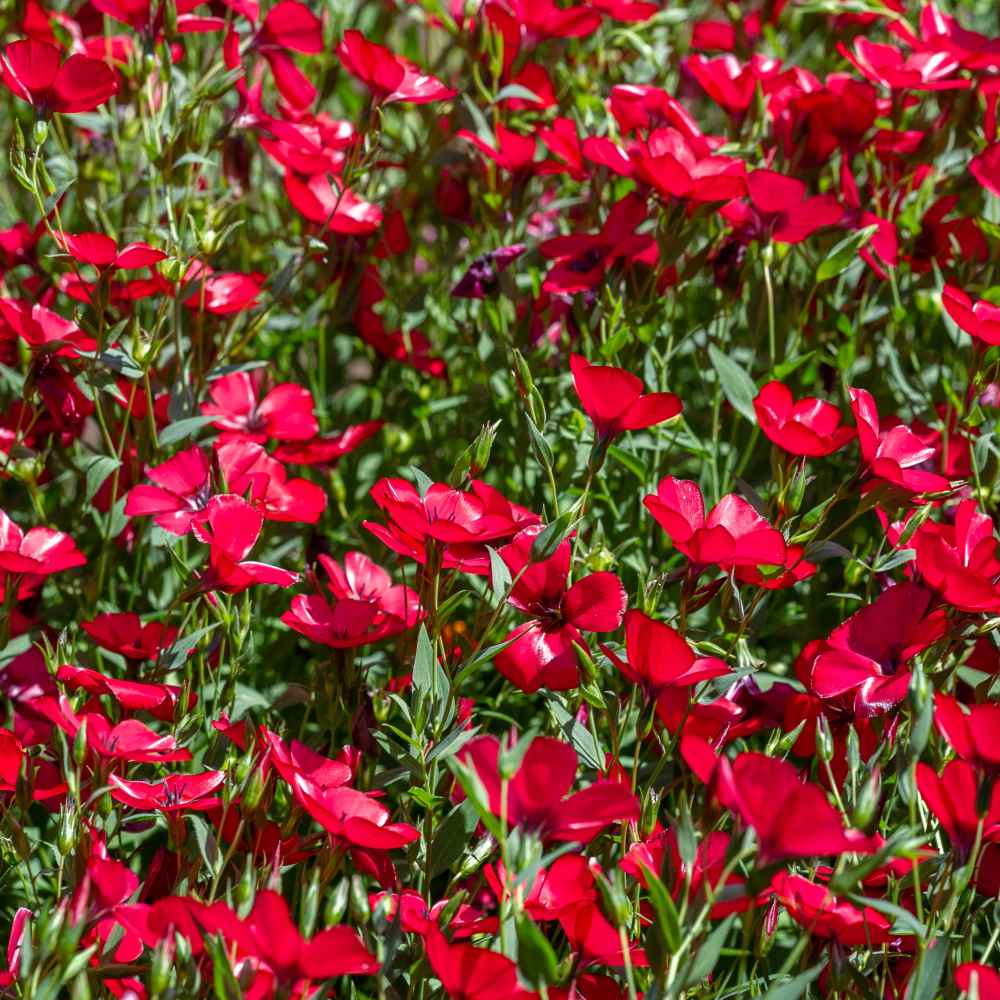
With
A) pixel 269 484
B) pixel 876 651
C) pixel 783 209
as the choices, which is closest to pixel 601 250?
pixel 783 209

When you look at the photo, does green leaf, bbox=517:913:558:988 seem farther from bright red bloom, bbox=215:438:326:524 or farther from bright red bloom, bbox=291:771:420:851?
bright red bloom, bbox=215:438:326:524

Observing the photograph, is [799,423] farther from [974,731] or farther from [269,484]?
[269,484]

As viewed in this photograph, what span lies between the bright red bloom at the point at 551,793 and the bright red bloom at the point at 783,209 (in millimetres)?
693

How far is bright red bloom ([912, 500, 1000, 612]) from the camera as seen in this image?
100 cm

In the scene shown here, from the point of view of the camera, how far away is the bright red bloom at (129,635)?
1180 mm

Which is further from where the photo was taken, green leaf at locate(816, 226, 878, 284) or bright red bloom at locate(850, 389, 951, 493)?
green leaf at locate(816, 226, 878, 284)

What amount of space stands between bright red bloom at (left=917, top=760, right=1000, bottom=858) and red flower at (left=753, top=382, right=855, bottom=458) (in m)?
0.31

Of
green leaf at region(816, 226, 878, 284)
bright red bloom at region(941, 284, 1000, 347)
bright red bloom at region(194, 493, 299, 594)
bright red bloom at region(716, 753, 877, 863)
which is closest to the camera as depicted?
bright red bloom at region(716, 753, 877, 863)

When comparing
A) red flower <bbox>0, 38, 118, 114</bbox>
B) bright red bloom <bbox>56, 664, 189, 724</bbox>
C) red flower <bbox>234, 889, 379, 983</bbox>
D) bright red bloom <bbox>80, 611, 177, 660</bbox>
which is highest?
red flower <bbox>0, 38, 118, 114</bbox>

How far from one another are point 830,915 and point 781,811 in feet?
0.54

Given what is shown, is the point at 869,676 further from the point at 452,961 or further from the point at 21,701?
the point at 21,701

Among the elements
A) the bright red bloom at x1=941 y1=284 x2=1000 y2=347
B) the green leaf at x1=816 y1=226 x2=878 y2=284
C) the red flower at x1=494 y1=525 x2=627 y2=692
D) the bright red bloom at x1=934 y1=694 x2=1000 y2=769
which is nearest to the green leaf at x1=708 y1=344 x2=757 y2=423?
the green leaf at x1=816 y1=226 x2=878 y2=284

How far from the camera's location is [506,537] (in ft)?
3.42

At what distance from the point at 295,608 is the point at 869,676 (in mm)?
467
